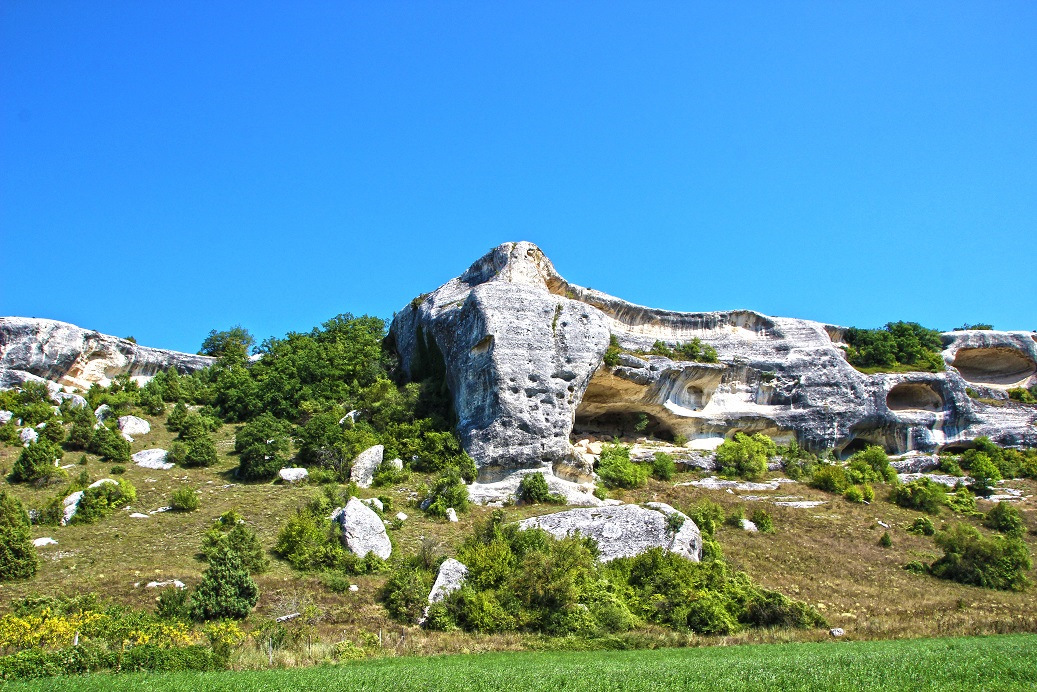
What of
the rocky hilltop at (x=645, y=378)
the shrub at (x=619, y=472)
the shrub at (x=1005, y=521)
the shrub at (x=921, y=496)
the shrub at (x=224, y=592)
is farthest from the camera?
the shrub at (x=921, y=496)

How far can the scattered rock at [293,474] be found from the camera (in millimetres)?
26250

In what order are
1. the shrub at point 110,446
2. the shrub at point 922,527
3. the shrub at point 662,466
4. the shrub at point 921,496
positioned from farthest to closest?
1. the shrub at point 662,466
2. the shrub at point 921,496
3. the shrub at point 110,446
4. the shrub at point 922,527

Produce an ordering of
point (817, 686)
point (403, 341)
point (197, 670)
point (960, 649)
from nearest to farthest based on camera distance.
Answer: point (817, 686) < point (197, 670) < point (960, 649) < point (403, 341)

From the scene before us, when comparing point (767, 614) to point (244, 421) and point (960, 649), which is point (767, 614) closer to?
point (960, 649)

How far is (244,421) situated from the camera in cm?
3575

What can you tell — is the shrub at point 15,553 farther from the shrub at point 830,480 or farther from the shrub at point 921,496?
the shrub at point 921,496

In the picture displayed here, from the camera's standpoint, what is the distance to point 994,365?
156 feet

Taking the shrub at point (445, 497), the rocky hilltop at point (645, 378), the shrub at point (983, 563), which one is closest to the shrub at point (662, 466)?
the rocky hilltop at point (645, 378)

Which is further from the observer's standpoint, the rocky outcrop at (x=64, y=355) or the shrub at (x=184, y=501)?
the rocky outcrop at (x=64, y=355)

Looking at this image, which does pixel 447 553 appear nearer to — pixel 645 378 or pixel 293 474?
pixel 293 474

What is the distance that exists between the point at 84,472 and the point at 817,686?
24857 millimetres

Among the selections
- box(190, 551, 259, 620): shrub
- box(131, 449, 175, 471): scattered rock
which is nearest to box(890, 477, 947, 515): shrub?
box(190, 551, 259, 620): shrub

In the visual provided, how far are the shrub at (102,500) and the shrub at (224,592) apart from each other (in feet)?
26.3

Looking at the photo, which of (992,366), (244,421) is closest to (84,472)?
(244,421)
